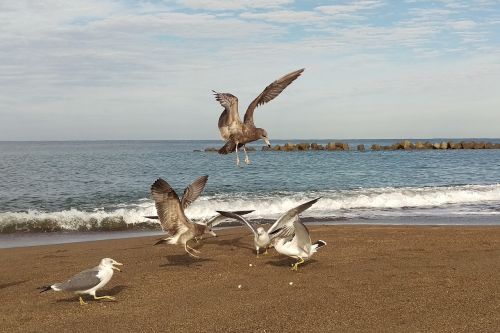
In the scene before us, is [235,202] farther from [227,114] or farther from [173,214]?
[173,214]

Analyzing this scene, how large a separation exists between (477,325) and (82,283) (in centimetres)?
508

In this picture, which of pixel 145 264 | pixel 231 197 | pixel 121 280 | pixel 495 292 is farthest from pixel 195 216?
pixel 495 292

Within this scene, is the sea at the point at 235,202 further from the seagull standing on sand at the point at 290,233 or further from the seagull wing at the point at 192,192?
the seagull standing on sand at the point at 290,233

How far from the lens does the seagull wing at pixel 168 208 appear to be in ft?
31.0

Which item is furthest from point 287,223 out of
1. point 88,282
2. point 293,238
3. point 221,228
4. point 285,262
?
point 221,228

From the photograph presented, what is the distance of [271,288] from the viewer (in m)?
8.73

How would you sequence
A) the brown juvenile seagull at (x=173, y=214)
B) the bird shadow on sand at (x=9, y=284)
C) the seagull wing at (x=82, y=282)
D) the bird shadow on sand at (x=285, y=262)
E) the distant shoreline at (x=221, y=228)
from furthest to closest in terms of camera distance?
the distant shoreline at (x=221, y=228)
the bird shadow on sand at (x=285, y=262)
the brown juvenile seagull at (x=173, y=214)
the bird shadow on sand at (x=9, y=284)
the seagull wing at (x=82, y=282)

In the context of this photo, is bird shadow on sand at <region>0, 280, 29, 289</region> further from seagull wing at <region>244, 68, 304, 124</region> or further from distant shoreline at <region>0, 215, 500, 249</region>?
seagull wing at <region>244, 68, 304, 124</region>

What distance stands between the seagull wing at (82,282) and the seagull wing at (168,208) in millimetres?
1935

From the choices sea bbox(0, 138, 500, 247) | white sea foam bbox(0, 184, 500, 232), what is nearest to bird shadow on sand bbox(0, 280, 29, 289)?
sea bbox(0, 138, 500, 247)

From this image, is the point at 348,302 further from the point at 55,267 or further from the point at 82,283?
the point at 55,267

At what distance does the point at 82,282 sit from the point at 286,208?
14.5 metres

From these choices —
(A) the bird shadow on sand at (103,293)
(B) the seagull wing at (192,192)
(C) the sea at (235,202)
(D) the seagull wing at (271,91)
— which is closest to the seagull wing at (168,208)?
(B) the seagull wing at (192,192)

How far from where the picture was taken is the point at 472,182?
32906mm
